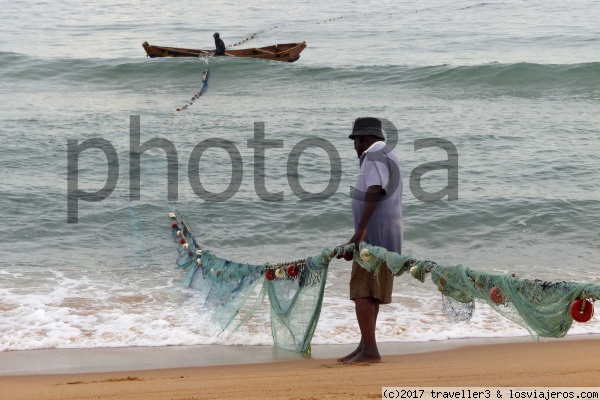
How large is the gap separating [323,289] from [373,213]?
661mm

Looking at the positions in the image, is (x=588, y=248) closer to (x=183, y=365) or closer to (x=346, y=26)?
(x=183, y=365)

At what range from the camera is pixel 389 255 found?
466 centimetres

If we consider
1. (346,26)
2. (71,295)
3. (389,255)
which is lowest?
(71,295)

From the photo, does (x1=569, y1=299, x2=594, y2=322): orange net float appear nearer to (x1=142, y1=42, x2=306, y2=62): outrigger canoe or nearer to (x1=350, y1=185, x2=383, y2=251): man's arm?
(x1=350, y1=185, x2=383, y2=251): man's arm

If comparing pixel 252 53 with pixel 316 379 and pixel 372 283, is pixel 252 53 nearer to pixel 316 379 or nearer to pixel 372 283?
pixel 372 283

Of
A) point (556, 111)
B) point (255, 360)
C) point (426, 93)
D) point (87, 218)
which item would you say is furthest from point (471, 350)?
point (426, 93)

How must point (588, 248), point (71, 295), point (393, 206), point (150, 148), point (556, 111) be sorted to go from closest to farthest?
point (393, 206) < point (71, 295) < point (588, 248) < point (150, 148) < point (556, 111)

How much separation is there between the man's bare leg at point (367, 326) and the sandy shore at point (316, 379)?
117 millimetres

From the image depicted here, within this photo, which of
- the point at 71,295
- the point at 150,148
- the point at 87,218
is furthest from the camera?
the point at 150,148

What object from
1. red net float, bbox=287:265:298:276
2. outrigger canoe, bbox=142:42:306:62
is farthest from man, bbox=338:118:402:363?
outrigger canoe, bbox=142:42:306:62

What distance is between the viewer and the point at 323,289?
5316 millimetres

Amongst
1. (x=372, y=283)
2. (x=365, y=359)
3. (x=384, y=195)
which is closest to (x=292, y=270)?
(x=372, y=283)

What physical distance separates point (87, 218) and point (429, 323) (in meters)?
5.44

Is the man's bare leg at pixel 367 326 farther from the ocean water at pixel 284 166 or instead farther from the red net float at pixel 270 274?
the ocean water at pixel 284 166
